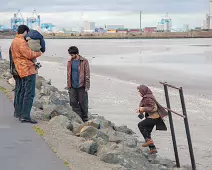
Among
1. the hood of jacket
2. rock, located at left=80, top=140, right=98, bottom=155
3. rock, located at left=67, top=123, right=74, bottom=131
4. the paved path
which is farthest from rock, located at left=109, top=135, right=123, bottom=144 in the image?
the hood of jacket

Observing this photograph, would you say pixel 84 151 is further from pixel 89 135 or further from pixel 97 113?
pixel 97 113

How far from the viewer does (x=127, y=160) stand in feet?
23.6

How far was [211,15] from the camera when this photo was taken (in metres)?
196

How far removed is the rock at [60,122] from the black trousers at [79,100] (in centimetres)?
108

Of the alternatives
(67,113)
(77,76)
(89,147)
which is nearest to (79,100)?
(67,113)

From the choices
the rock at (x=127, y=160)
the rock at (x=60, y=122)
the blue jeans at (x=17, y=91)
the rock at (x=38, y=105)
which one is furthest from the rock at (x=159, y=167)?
the rock at (x=38, y=105)

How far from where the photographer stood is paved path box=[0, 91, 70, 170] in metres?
6.21

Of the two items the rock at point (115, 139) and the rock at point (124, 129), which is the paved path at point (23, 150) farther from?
the rock at point (124, 129)

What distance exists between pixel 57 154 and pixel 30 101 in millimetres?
2261

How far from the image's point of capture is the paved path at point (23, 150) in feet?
20.4

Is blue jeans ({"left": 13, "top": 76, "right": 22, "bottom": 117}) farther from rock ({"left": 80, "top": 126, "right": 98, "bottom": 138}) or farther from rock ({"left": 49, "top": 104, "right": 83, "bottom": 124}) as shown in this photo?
rock ({"left": 80, "top": 126, "right": 98, "bottom": 138})

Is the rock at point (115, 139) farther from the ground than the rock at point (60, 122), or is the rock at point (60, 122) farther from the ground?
the rock at point (60, 122)

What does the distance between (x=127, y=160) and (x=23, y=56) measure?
2754 millimetres

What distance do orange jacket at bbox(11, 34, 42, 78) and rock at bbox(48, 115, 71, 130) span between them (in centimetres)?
108
